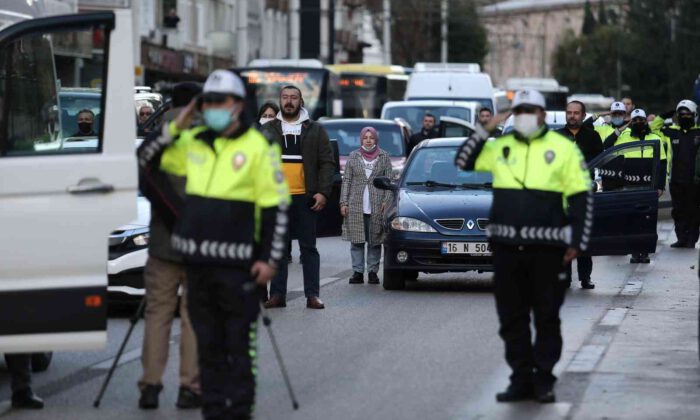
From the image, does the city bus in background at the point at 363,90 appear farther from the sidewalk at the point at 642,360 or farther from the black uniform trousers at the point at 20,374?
the black uniform trousers at the point at 20,374

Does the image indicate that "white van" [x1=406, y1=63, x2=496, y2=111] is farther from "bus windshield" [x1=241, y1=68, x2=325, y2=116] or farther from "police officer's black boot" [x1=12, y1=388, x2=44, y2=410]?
"police officer's black boot" [x1=12, y1=388, x2=44, y2=410]

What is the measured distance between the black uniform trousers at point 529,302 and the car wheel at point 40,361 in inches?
120

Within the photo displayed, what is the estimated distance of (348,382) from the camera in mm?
11055

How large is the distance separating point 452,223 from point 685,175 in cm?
864

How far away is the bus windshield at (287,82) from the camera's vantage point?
44031 millimetres

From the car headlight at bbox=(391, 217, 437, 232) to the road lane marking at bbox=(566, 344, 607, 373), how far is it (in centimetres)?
457

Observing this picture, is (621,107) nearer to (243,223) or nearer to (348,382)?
(348,382)

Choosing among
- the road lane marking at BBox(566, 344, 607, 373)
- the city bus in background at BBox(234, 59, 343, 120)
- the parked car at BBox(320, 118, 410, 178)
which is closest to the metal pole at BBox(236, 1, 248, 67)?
the city bus in background at BBox(234, 59, 343, 120)

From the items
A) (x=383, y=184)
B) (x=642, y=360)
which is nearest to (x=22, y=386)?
(x=642, y=360)

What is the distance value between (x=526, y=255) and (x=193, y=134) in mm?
2284

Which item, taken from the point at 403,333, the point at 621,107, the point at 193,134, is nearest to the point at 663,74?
the point at 621,107

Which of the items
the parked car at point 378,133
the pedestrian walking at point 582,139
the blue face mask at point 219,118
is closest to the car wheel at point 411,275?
the pedestrian walking at point 582,139

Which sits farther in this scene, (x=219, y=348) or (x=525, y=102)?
(x=525, y=102)

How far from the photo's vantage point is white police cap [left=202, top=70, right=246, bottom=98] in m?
8.44
